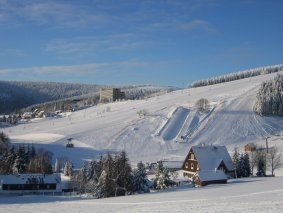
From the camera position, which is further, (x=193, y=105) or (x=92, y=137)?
(x=193, y=105)

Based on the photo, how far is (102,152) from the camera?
109 m

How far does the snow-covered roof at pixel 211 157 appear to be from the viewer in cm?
6900

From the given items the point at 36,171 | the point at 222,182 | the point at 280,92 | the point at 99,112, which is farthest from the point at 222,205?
the point at 99,112

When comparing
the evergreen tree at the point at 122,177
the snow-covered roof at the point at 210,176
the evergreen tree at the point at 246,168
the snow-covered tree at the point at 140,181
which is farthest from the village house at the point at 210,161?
the evergreen tree at the point at 122,177

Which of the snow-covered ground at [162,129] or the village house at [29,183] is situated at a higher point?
the snow-covered ground at [162,129]

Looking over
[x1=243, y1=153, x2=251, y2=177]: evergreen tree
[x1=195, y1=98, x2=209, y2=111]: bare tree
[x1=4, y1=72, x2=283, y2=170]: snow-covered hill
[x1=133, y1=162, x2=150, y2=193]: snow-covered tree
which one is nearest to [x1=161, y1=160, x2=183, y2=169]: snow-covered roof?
[x1=4, y1=72, x2=283, y2=170]: snow-covered hill

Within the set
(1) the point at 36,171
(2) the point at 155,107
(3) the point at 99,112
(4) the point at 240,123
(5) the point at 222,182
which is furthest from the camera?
(3) the point at 99,112

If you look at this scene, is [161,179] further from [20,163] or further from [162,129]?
[162,129]

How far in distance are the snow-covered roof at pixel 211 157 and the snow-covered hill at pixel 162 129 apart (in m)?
30.4

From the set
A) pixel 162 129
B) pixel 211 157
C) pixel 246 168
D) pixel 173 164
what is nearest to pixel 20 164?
pixel 173 164

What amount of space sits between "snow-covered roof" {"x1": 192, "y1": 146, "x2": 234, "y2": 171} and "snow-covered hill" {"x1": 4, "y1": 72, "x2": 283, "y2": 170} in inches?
1198

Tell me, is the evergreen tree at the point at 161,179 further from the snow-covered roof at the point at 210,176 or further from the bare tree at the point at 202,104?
the bare tree at the point at 202,104

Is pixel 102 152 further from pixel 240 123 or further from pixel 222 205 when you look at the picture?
pixel 222 205

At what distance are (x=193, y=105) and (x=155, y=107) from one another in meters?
12.4
